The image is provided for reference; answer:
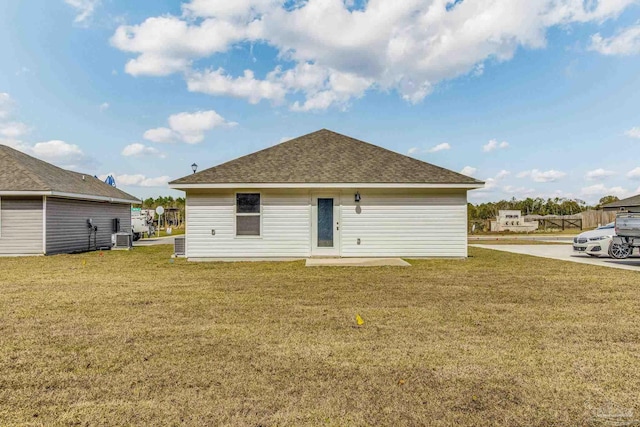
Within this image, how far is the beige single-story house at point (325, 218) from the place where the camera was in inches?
480

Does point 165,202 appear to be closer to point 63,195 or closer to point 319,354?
point 63,195

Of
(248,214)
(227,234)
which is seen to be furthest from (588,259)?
(227,234)

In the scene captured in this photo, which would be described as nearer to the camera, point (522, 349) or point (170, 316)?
point (522, 349)

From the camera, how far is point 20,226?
1432 centimetres

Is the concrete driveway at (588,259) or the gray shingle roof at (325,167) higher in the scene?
the gray shingle roof at (325,167)

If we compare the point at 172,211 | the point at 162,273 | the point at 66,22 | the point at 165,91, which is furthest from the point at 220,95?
the point at 172,211

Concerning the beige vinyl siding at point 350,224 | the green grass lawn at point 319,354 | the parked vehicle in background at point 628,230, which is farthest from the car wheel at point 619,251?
the green grass lawn at point 319,354

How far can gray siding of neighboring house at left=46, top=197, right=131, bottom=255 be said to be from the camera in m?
14.9

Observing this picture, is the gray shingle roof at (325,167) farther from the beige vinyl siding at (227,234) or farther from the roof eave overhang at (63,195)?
the roof eave overhang at (63,195)

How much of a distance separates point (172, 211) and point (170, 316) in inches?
1507

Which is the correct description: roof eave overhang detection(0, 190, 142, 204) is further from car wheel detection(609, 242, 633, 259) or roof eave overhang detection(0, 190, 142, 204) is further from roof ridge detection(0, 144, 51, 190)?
car wheel detection(609, 242, 633, 259)

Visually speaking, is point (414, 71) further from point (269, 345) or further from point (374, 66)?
point (269, 345)

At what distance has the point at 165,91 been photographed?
60.5ft

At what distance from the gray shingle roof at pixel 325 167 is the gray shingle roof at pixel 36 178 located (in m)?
6.98
